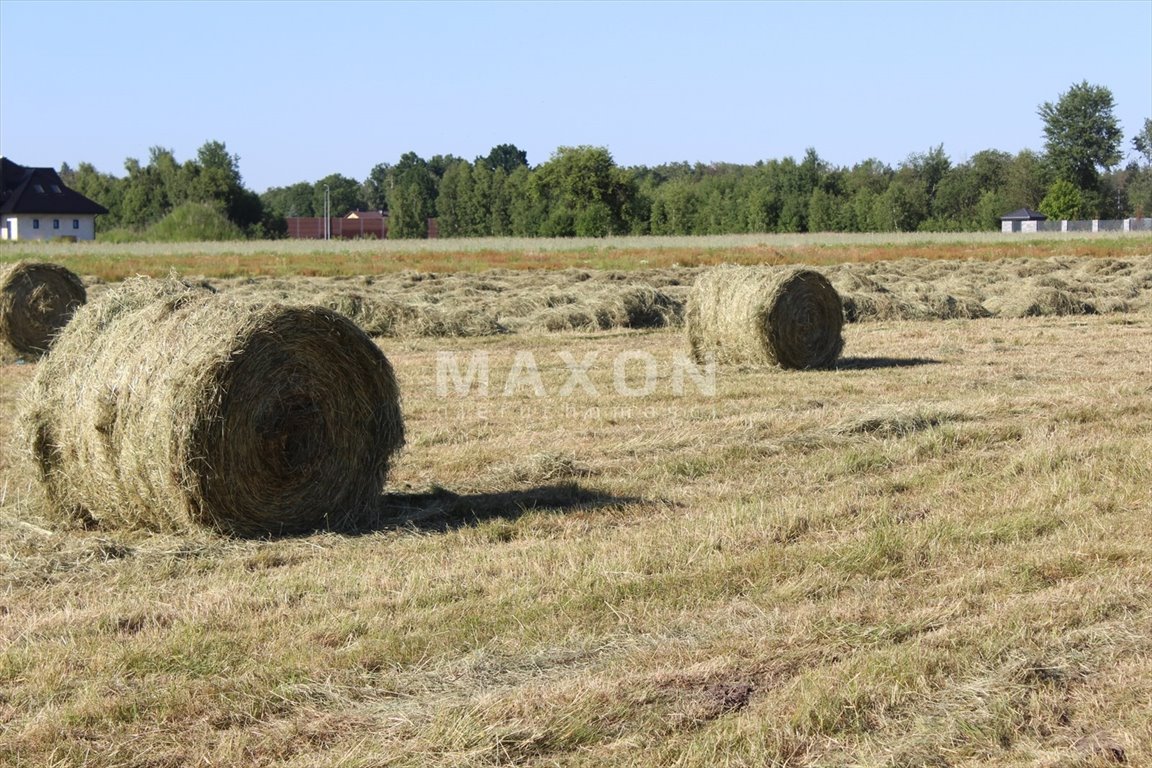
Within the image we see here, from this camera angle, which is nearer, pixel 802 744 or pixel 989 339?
pixel 802 744

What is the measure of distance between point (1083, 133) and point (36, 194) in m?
77.6

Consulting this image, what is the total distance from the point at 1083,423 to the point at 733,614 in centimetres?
627

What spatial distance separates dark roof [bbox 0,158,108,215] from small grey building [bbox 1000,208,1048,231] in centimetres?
6472

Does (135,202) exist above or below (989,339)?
above

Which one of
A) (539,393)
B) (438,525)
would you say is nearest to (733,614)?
(438,525)

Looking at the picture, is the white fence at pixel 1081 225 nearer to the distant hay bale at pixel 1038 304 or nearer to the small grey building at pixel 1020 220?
the small grey building at pixel 1020 220

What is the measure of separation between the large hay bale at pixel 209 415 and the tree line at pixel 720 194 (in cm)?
7719

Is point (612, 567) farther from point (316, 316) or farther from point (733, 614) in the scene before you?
point (316, 316)

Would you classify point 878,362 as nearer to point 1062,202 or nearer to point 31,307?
point 31,307

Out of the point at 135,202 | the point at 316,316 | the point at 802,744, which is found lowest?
the point at 802,744

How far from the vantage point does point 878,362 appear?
1614cm

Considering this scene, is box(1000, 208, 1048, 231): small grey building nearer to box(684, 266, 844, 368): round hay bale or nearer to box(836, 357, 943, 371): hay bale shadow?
box(836, 357, 943, 371): hay bale shadow

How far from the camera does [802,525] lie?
7535 mm

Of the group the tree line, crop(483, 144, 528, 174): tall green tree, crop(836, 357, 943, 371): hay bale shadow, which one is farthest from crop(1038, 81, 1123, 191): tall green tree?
crop(836, 357, 943, 371): hay bale shadow
